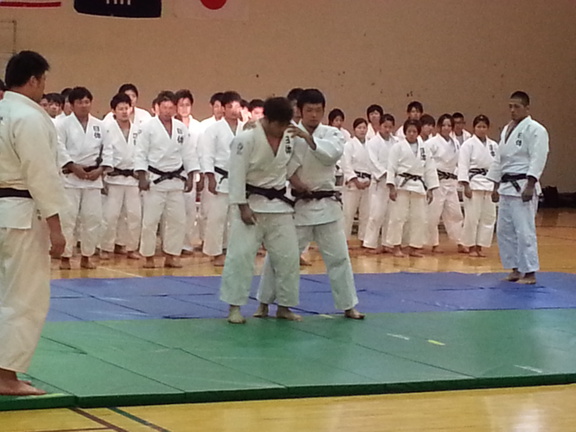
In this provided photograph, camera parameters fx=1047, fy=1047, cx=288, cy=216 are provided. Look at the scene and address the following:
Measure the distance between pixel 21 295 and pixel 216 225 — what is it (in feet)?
20.8

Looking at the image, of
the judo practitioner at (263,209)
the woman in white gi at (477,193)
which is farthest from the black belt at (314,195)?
the woman in white gi at (477,193)

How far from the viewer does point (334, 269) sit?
7.50m

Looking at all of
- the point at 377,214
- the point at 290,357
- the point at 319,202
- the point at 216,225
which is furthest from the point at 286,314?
the point at 377,214

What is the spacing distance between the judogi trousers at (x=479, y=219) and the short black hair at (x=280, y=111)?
227 inches

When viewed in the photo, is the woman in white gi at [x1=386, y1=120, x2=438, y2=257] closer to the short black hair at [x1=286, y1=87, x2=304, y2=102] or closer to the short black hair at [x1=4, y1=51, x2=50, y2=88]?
the short black hair at [x1=286, y1=87, x2=304, y2=102]

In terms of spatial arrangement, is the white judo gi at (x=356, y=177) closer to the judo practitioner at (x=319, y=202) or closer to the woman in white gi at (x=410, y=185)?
the woman in white gi at (x=410, y=185)

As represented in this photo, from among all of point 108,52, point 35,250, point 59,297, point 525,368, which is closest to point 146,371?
point 35,250

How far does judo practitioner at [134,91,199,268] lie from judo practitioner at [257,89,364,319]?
132 inches

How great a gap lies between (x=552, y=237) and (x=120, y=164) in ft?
21.6

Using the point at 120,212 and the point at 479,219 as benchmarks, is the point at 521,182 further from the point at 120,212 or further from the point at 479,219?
the point at 120,212

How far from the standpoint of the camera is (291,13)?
53.4 ft

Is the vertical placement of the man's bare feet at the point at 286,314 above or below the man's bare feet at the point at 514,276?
below

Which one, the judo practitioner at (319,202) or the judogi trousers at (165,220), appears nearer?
the judo practitioner at (319,202)

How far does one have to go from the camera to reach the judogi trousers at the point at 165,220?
35.0 ft
